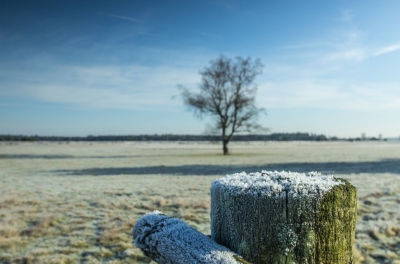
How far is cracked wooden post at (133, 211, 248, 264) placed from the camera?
4.80ft

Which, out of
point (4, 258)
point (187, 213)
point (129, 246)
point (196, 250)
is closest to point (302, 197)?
point (196, 250)

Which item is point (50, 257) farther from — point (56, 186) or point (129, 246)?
point (56, 186)

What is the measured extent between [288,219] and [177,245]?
0.55 m

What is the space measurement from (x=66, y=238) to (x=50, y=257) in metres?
1.07

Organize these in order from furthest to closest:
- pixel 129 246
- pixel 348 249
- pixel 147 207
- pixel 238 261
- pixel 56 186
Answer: pixel 56 186 < pixel 147 207 < pixel 129 246 < pixel 348 249 < pixel 238 261

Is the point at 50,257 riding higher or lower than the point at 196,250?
lower

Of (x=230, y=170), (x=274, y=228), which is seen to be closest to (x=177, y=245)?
(x=274, y=228)

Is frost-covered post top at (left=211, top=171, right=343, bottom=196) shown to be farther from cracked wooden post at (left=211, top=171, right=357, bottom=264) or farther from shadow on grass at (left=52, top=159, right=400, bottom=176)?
shadow on grass at (left=52, top=159, right=400, bottom=176)

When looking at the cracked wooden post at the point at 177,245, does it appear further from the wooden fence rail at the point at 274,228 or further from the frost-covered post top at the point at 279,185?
the frost-covered post top at the point at 279,185

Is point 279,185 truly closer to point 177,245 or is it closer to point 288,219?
point 288,219

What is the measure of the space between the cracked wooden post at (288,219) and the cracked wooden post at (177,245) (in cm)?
14

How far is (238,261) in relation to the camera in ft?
4.76

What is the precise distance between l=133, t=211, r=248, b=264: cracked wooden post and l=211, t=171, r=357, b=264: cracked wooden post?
0.14m

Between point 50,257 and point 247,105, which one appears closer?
point 50,257
